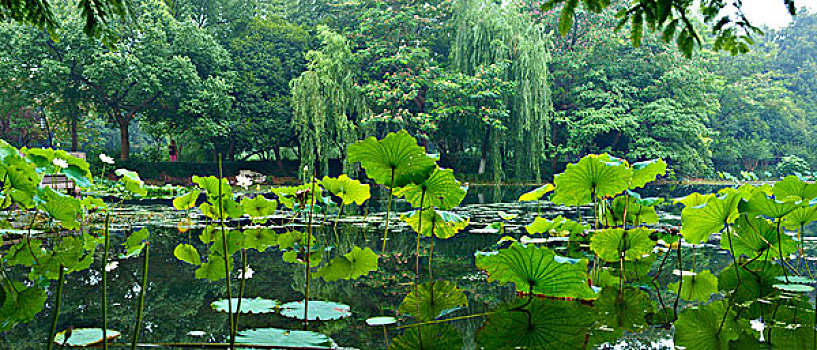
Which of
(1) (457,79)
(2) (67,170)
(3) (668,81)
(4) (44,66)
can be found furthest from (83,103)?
(3) (668,81)

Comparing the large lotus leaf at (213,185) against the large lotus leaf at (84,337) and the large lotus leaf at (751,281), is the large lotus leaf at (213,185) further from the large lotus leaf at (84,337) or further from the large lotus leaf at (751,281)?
the large lotus leaf at (751,281)

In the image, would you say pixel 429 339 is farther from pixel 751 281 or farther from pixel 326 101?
pixel 326 101

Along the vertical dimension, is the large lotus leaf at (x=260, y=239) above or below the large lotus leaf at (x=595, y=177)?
below

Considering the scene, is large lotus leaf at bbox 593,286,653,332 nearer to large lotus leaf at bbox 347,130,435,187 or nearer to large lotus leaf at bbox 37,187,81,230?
large lotus leaf at bbox 347,130,435,187

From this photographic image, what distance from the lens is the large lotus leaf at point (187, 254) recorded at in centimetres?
228

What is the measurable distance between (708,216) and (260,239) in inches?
94.1

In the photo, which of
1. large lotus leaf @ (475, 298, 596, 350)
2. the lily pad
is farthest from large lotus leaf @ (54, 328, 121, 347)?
large lotus leaf @ (475, 298, 596, 350)

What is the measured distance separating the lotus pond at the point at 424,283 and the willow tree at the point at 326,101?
7296mm

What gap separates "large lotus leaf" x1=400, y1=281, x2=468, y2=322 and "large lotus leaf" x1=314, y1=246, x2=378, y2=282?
309mm

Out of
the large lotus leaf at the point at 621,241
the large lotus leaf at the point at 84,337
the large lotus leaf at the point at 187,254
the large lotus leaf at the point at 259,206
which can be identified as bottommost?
the large lotus leaf at the point at 187,254

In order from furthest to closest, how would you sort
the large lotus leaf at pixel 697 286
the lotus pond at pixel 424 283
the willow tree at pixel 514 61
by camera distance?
the willow tree at pixel 514 61 → the large lotus leaf at pixel 697 286 → the lotus pond at pixel 424 283

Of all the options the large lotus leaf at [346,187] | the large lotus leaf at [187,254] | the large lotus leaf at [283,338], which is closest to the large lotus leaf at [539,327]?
the large lotus leaf at [283,338]

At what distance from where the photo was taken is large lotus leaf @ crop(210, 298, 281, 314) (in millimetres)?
1365

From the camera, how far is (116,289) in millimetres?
1655
